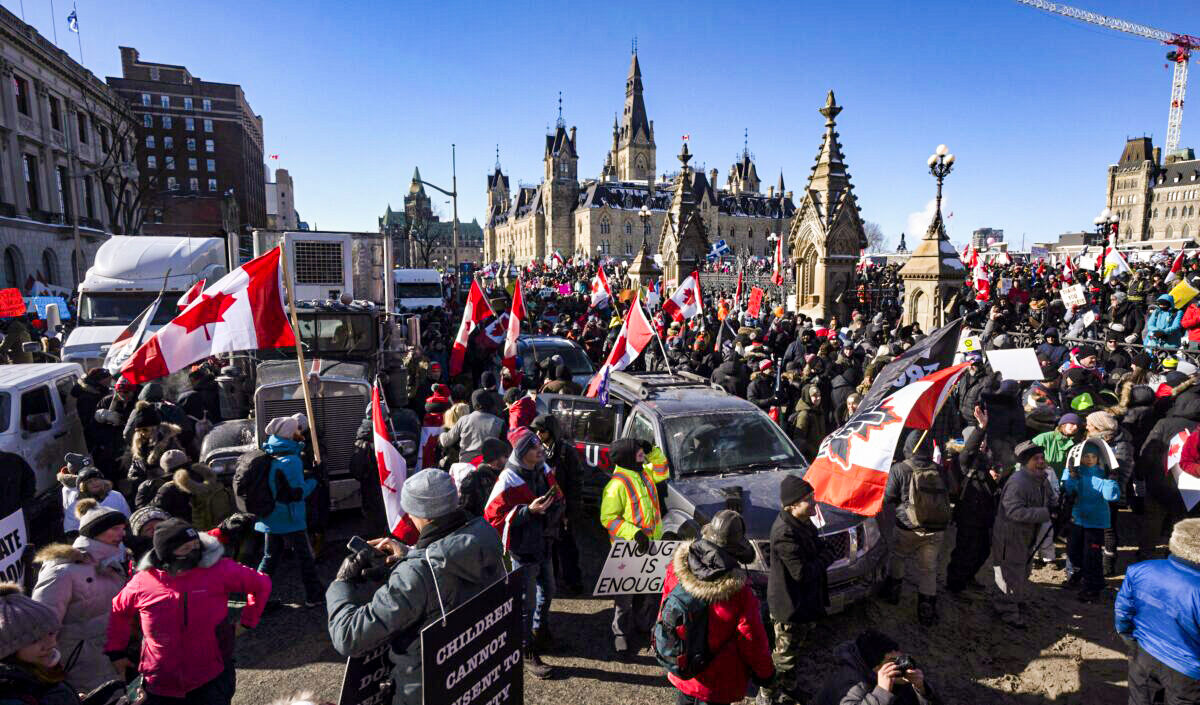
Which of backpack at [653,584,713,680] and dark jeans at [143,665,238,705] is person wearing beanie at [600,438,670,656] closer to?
backpack at [653,584,713,680]

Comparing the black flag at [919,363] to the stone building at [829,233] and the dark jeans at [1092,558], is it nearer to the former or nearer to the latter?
the dark jeans at [1092,558]

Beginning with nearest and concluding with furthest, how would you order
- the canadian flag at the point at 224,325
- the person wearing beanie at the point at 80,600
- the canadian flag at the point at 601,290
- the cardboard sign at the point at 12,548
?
the person wearing beanie at the point at 80,600 < the cardboard sign at the point at 12,548 < the canadian flag at the point at 224,325 < the canadian flag at the point at 601,290

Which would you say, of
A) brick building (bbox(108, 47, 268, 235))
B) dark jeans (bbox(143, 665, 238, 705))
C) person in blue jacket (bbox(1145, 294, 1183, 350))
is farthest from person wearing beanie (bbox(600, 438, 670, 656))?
brick building (bbox(108, 47, 268, 235))

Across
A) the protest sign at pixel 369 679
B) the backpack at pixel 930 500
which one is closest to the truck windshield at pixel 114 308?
the protest sign at pixel 369 679

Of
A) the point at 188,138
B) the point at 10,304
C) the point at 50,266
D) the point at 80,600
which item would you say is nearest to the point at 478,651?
the point at 80,600

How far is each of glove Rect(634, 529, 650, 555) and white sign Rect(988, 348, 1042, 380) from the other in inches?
219

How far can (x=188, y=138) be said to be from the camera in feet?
254

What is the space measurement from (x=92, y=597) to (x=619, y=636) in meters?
3.60

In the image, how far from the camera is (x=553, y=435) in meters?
6.37

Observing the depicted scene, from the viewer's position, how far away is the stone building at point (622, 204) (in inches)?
4178

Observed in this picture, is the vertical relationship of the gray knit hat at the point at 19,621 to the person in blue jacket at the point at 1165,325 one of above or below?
below

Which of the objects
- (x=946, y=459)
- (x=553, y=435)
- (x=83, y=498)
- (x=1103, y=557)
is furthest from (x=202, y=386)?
(x=1103, y=557)

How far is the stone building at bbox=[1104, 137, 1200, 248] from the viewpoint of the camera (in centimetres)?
9344

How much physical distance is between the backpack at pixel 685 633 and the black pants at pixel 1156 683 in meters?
2.51
